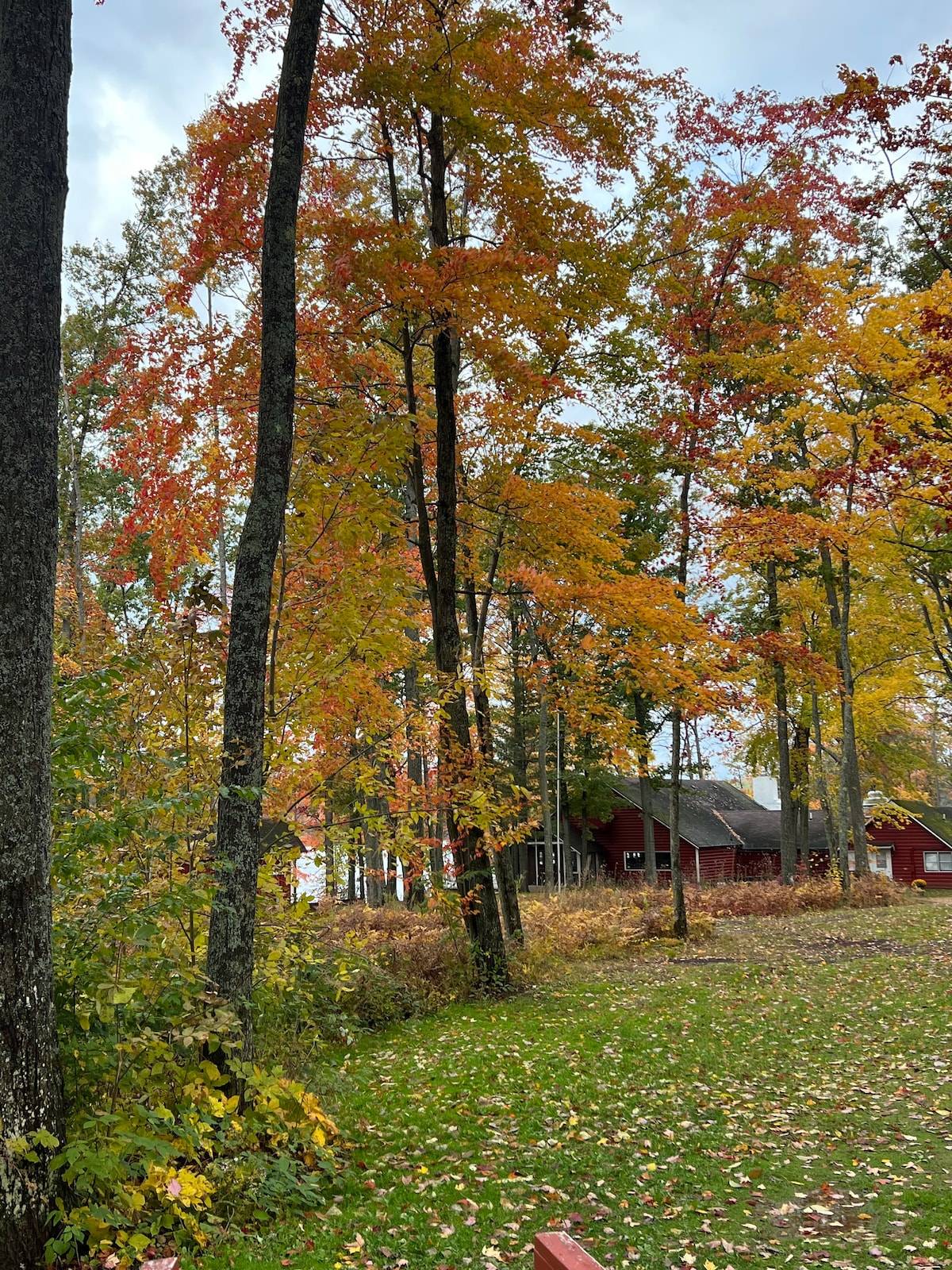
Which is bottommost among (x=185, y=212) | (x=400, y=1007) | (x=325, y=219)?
(x=400, y=1007)

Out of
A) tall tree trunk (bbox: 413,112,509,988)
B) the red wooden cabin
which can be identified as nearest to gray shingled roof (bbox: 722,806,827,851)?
the red wooden cabin

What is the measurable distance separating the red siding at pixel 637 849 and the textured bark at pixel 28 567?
111 ft

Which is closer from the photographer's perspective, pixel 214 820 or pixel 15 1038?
pixel 15 1038

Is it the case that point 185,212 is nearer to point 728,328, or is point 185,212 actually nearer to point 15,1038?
point 728,328

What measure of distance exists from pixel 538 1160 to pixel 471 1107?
1168mm

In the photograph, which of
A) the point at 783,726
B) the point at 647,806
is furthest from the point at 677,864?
the point at 647,806

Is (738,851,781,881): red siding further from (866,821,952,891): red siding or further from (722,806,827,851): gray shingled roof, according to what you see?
(866,821,952,891): red siding

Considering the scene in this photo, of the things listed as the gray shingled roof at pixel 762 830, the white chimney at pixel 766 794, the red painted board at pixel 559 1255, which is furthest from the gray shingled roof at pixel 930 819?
the red painted board at pixel 559 1255

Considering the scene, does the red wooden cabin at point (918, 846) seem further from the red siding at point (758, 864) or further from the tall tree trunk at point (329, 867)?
the tall tree trunk at point (329, 867)

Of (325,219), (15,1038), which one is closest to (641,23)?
(325,219)

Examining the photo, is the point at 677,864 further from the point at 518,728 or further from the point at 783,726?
the point at 518,728

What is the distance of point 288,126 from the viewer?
591 centimetres

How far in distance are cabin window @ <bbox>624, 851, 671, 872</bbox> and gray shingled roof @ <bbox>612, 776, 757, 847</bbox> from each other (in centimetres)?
200

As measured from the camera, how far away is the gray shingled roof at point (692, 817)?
34.4 m
